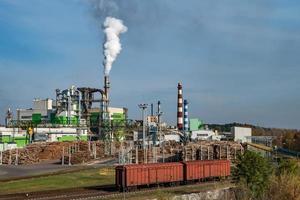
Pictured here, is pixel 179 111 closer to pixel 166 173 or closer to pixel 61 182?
pixel 61 182

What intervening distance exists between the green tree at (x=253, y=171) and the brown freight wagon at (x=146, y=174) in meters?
11.9

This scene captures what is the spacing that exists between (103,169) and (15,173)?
11.8 m

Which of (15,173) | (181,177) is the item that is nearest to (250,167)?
(181,177)

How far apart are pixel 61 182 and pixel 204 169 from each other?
53.3 feet

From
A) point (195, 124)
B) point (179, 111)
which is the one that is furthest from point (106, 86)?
point (195, 124)

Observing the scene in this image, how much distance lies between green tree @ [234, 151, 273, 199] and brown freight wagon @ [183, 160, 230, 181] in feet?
50.4

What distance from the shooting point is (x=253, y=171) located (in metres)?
34.4

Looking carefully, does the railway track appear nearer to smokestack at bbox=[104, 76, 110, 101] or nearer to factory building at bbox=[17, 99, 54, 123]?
smokestack at bbox=[104, 76, 110, 101]

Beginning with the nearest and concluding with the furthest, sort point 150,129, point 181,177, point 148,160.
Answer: point 181,177
point 148,160
point 150,129

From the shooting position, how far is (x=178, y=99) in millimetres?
129250

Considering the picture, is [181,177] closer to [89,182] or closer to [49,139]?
[89,182]

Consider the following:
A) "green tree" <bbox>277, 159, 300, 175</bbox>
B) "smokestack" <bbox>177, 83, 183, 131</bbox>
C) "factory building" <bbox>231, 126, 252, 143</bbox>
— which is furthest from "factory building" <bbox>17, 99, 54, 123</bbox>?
"green tree" <bbox>277, 159, 300, 175</bbox>

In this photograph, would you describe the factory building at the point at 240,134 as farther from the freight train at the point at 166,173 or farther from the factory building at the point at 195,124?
the freight train at the point at 166,173

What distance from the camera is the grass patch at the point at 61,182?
45.5 m
